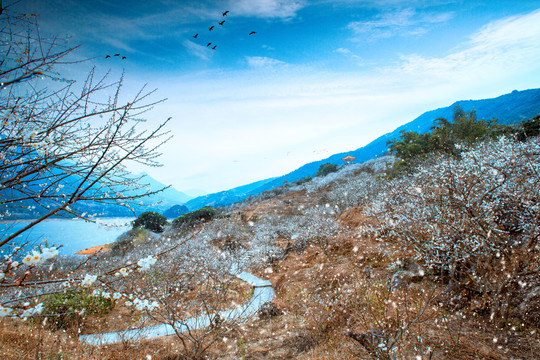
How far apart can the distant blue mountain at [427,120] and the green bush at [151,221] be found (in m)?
31.7

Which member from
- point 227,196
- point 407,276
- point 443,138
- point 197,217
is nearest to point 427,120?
point 227,196

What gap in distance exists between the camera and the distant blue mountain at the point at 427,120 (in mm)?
67438

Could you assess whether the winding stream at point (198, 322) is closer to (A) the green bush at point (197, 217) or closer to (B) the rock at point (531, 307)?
(B) the rock at point (531, 307)

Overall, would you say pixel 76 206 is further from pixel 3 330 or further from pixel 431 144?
pixel 431 144

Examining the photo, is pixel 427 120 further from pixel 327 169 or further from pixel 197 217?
pixel 197 217

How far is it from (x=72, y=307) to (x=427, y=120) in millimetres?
124508

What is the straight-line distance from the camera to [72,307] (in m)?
7.62

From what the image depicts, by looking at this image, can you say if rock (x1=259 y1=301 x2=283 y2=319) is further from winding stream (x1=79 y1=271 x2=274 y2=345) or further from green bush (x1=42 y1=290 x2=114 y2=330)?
green bush (x1=42 y1=290 x2=114 y2=330)

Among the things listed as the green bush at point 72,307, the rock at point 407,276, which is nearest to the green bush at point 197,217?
the green bush at point 72,307

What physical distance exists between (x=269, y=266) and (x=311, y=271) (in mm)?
3179

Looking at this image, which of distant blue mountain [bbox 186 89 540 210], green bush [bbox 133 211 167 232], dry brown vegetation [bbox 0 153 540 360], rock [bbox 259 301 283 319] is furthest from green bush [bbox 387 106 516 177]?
distant blue mountain [bbox 186 89 540 210]

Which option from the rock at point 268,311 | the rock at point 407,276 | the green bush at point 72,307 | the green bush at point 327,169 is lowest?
the rock at point 268,311

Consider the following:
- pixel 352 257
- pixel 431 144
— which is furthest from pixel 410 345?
pixel 431 144

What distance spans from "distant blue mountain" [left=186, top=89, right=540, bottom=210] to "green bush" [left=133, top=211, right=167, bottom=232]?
104 ft
